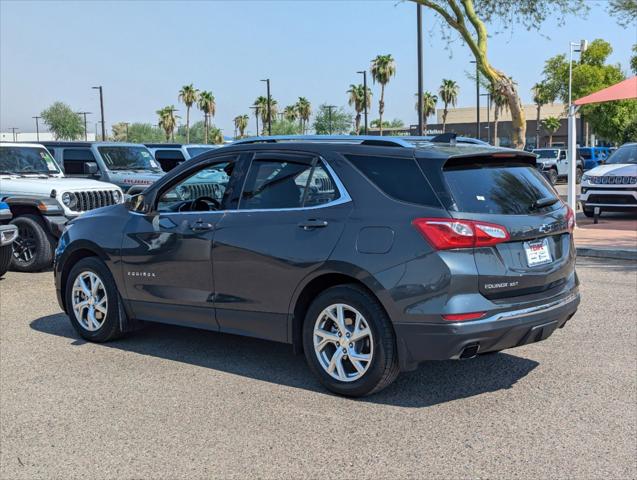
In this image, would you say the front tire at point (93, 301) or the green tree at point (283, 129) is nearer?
the front tire at point (93, 301)

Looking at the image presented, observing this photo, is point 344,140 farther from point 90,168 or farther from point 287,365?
point 90,168

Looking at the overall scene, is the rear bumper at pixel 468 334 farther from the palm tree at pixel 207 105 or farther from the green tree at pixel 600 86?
the palm tree at pixel 207 105

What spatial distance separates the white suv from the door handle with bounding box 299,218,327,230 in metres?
12.5

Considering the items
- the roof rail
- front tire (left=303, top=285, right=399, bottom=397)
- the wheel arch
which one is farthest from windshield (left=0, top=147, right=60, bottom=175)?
front tire (left=303, top=285, right=399, bottom=397)

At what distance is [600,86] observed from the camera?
4650 cm

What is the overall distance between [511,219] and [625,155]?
1369 cm

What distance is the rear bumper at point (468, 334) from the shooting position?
15.0 feet

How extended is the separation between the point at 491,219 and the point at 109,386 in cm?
296

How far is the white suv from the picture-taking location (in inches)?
624

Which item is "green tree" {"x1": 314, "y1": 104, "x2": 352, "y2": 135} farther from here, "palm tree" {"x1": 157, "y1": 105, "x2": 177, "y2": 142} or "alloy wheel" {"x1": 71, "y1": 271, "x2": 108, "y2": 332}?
"alloy wheel" {"x1": 71, "y1": 271, "x2": 108, "y2": 332}

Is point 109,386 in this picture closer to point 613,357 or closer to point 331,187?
point 331,187

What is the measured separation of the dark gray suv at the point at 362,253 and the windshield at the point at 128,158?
30.7ft

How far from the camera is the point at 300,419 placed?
469cm

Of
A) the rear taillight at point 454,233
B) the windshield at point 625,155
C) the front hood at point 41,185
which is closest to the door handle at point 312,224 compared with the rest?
the rear taillight at point 454,233
